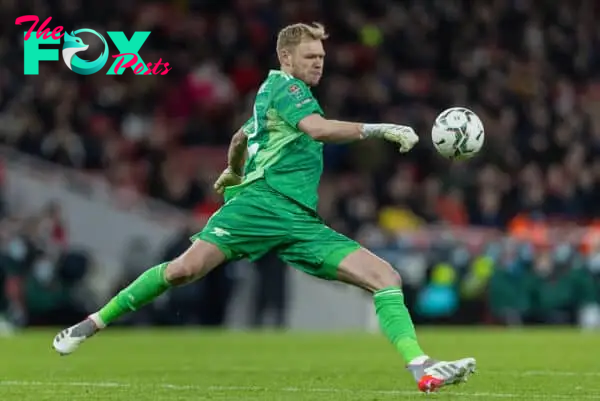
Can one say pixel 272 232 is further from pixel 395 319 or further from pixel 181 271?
pixel 395 319

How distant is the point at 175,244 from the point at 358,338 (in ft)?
16.7

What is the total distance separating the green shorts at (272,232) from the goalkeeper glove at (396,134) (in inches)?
32.2

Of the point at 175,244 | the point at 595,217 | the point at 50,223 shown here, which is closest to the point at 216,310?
the point at 175,244

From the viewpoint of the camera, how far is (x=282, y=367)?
44.3 feet

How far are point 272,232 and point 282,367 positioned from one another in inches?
139

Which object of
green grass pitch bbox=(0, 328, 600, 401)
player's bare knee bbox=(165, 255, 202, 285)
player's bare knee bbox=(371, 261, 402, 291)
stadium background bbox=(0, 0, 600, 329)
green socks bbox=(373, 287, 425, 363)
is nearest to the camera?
green socks bbox=(373, 287, 425, 363)

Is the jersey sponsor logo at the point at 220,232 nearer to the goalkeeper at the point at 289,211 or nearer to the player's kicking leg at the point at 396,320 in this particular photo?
the goalkeeper at the point at 289,211

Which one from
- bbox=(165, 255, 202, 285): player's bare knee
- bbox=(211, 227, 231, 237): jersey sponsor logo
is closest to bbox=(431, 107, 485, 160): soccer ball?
bbox=(211, 227, 231, 237): jersey sponsor logo

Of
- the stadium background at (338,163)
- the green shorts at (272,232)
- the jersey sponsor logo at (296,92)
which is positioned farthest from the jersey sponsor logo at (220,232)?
the stadium background at (338,163)

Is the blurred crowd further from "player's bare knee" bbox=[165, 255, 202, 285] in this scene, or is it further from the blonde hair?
the blonde hair

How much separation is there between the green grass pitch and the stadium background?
3.18 metres

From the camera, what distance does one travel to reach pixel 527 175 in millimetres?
26375

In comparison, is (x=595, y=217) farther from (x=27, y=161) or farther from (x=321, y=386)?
(x=321, y=386)

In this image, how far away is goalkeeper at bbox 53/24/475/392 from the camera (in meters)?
9.84
